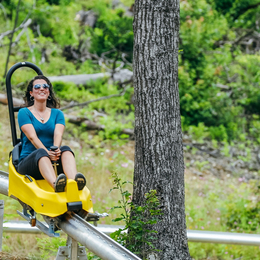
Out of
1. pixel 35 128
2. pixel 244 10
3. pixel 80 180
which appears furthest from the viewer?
pixel 244 10

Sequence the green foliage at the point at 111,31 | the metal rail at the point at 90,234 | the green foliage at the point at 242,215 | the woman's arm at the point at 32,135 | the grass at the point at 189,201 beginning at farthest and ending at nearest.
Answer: the green foliage at the point at 111,31
the green foliage at the point at 242,215
the grass at the point at 189,201
the woman's arm at the point at 32,135
the metal rail at the point at 90,234

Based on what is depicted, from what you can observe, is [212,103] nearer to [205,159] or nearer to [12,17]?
[205,159]

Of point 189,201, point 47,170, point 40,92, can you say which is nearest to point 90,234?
point 47,170

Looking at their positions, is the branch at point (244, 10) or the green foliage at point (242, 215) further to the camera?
the branch at point (244, 10)

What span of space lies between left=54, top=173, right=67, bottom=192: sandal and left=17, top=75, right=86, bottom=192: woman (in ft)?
0.44

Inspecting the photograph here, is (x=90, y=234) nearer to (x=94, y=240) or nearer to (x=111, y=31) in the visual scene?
(x=94, y=240)

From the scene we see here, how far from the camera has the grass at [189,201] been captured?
165 inches

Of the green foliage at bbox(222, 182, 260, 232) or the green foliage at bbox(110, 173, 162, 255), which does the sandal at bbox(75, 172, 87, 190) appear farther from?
the green foliage at bbox(222, 182, 260, 232)

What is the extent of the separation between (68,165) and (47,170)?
22cm

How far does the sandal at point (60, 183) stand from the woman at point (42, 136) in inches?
5.2

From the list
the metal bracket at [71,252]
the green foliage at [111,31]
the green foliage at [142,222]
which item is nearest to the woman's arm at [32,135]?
the green foliage at [142,222]

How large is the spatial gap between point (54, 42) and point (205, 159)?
534cm

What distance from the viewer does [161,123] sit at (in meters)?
2.82

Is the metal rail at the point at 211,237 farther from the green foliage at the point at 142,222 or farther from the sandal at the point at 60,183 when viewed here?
the sandal at the point at 60,183
